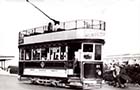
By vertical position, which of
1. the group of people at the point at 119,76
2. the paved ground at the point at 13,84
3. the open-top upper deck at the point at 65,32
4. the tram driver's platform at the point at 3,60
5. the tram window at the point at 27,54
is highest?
the open-top upper deck at the point at 65,32

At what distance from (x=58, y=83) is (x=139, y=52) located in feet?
2.84

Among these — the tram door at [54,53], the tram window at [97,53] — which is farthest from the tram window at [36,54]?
the tram window at [97,53]

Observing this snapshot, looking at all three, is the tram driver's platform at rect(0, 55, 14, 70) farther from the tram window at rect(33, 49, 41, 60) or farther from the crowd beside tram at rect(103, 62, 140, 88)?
the crowd beside tram at rect(103, 62, 140, 88)

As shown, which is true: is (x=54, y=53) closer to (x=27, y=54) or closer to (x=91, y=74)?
(x=27, y=54)

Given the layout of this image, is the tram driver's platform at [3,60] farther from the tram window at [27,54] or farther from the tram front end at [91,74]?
the tram front end at [91,74]

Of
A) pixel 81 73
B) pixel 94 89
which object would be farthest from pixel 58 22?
pixel 94 89

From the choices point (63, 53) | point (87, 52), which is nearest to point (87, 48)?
point (87, 52)

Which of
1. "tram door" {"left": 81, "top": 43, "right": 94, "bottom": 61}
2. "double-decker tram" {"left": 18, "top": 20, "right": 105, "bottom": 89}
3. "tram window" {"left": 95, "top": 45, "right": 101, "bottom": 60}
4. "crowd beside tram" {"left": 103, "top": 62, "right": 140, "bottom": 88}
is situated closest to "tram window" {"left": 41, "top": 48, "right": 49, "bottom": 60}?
"double-decker tram" {"left": 18, "top": 20, "right": 105, "bottom": 89}

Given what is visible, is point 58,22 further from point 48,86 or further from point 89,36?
point 48,86

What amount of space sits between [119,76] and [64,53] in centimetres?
62

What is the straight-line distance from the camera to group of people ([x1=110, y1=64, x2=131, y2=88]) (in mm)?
2924

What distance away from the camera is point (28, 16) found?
3.25 metres

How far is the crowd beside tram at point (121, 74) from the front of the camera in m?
2.91

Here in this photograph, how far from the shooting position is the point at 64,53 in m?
3.26
